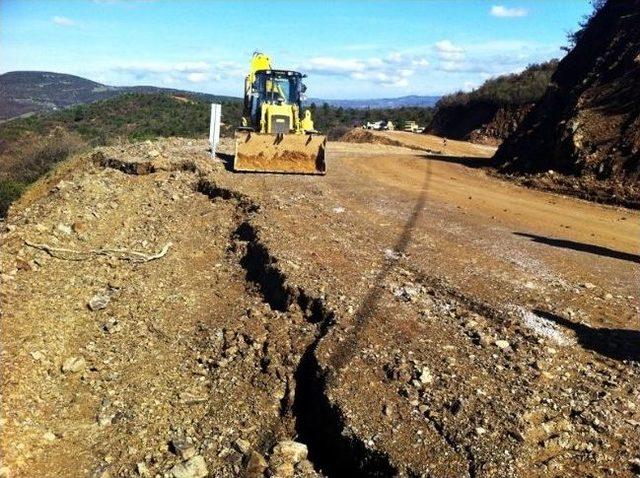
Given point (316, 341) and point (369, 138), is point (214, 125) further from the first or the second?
point (369, 138)

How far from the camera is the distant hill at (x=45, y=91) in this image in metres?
79.2

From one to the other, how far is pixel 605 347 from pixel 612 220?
631 cm

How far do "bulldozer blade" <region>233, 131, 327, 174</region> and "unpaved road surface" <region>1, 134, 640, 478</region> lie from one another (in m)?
2.86

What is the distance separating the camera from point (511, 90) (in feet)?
103

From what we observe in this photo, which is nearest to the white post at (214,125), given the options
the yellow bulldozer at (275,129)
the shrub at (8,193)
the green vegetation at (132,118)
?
the yellow bulldozer at (275,129)

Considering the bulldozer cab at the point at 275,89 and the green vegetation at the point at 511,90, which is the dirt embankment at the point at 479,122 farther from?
the bulldozer cab at the point at 275,89

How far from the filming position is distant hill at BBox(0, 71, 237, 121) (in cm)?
7919

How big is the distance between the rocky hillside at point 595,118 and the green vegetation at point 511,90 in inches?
423

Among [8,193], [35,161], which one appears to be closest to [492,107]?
[35,161]

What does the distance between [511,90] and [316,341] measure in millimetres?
28954

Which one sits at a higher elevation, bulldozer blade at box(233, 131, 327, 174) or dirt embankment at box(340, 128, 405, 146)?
bulldozer blade at box(233, 131, 327, 174)

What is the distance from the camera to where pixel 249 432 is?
4.98 m

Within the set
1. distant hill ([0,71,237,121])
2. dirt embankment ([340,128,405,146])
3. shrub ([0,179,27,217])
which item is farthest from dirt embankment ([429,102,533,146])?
distant hill ([0,71,237,121])

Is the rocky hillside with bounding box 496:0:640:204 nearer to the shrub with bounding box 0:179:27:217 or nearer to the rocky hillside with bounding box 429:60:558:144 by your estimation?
the rocky hillside with bounding box 429:60:558:144
